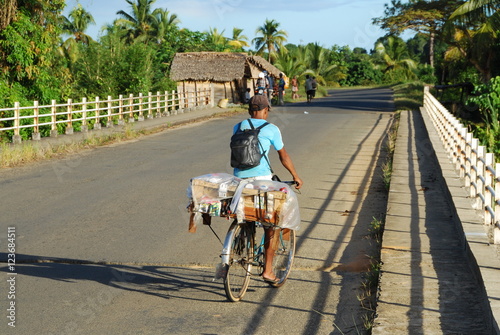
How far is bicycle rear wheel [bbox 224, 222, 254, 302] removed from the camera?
552cm

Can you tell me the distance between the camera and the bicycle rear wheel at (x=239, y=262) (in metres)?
5.52

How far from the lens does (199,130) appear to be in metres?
24.3

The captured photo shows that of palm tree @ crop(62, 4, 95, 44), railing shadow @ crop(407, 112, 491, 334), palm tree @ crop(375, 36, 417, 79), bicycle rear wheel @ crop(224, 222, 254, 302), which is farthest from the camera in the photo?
palm tree @ crop(375, 36, 417, 79)

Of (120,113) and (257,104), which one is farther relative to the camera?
(120,113)

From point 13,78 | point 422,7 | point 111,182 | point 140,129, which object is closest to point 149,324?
point 111,182

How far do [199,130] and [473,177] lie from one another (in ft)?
53.5

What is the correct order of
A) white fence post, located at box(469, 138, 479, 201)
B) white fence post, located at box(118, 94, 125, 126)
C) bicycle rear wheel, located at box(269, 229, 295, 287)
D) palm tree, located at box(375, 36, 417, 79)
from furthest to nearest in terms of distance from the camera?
palm tree, located at box(375, 36, 417, 79) → white fence post, located at box(118, 94, 125, 126) → white fence post, located at box(469, 138, 479, 201) → bicycle rear wheel, located at box(269, 229, 295, 287)

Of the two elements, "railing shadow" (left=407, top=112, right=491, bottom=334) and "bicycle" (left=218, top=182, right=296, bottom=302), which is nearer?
"railing shadow" (left=407, top=112, right=491, bottom=334)

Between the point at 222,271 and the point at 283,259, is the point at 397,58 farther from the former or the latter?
the point at 222,271

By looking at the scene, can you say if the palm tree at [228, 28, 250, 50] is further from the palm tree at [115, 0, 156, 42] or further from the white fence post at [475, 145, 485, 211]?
the white fence post at [475, 145, 485, 211]

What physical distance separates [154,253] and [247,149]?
2.10 metres

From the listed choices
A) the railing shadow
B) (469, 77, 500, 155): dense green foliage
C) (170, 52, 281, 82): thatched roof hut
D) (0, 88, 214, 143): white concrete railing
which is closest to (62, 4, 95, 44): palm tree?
(170, 52, 281, 82): thatched roof hut

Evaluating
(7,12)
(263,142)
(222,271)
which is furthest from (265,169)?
(7,12)

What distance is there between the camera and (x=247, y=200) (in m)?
5.44
